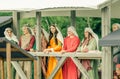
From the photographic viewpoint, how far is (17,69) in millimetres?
18141

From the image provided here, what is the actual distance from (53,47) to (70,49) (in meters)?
0.76

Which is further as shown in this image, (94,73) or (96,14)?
(96,14)

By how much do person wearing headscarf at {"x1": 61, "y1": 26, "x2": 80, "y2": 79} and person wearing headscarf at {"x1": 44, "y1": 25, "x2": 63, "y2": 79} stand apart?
0.61 ft

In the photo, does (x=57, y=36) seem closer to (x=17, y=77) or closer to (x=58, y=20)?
(x=17, y=77)

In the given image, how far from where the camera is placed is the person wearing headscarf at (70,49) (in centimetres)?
1752

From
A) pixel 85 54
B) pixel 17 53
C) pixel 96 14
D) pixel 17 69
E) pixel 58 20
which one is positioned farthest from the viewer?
pixel 58 20

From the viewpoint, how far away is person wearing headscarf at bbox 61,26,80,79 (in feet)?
57.5

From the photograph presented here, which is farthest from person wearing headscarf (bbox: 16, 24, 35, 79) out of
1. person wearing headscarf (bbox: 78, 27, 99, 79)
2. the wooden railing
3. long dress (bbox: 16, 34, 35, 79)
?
person wearing headscarf (bbox: 78, 27, 99, 79)

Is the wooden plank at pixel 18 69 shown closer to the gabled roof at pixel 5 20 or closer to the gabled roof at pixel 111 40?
the gabled roof at pixel 5 20

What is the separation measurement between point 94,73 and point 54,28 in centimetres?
148

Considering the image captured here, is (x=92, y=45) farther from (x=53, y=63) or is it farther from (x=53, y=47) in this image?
(x=53, y=63)

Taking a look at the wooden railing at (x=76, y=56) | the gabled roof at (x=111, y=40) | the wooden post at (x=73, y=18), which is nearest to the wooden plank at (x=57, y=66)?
the wooden railing at (x=76, y=56)

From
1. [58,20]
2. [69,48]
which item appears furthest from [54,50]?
[58,20]

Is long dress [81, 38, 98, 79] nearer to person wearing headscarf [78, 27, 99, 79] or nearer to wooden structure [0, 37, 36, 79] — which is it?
person wearing headscarf [78, 27, 99, 79]
